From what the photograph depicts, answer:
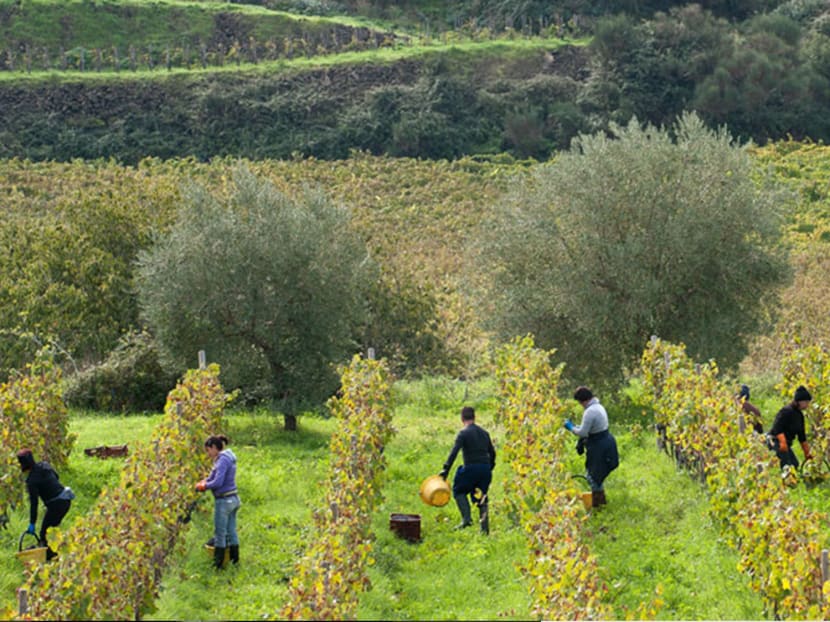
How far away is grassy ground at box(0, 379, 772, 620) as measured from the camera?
1261 cm

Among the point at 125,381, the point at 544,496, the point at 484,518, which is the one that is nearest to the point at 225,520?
the point at 484,518

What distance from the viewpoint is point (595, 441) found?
15867 millimetres

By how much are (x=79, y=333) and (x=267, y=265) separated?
27.0 feet

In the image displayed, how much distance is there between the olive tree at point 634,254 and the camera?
2388 cm

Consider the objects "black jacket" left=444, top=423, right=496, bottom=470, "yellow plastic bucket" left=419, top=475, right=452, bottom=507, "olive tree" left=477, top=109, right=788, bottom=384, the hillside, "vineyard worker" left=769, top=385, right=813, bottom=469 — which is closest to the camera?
"black jacket" left=444, top=423, right=496, bottom=470

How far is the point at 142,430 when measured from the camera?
22844mm

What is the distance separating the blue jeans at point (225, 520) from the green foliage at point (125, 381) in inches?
529

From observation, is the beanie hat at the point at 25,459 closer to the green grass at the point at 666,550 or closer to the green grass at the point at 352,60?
the green grass at the point at 666,550

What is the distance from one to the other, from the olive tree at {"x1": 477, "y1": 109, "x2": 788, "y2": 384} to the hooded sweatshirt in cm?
1170

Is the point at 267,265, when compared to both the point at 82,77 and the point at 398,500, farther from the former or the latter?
the point at 82,77

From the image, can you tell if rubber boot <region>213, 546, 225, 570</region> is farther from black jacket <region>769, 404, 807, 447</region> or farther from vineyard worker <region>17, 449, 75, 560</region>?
black jacket <region>769, 404, 807, 447</region>

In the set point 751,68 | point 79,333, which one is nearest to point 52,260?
point 79,333

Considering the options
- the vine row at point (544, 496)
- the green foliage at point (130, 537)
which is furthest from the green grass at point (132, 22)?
the green foliage at point (130, 537)

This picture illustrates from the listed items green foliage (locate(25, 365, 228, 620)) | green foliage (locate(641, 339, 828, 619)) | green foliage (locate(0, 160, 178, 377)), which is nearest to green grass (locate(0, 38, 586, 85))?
green foliage (locate(0, 160, 178, 377))
